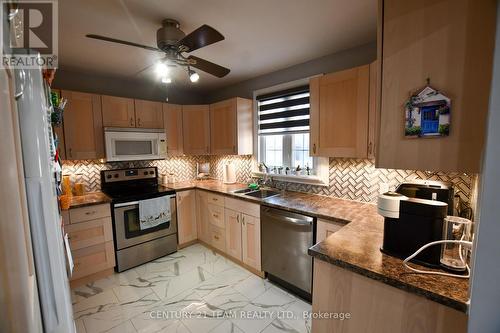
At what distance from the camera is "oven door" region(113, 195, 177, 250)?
2.55m

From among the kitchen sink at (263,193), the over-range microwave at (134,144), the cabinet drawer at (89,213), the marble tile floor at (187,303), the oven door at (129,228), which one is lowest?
the marble tile floor at (187,303)

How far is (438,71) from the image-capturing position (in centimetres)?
87

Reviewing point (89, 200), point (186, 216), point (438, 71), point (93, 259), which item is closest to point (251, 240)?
point (186, 216)

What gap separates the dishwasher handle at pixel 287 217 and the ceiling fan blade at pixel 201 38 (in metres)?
1.60

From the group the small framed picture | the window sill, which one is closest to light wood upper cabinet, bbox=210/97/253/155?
the window sill

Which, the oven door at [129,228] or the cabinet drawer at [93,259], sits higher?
the oven door at [129,228]

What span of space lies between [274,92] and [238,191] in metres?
1.41

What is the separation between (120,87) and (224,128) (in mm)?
1613

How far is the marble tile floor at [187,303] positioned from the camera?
1.83 m

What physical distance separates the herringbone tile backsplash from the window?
296 millimetres

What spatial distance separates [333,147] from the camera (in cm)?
209

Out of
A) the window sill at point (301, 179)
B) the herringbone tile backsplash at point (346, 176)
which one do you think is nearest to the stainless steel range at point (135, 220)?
the herringbone tile backsplash at point (346, 176)

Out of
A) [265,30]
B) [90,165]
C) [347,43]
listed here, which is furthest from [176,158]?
[347,43]

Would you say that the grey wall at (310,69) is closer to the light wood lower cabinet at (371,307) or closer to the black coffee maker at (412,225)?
the black coffee maker at (412,225)
